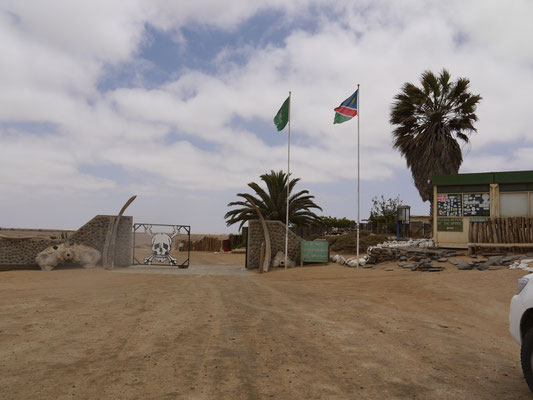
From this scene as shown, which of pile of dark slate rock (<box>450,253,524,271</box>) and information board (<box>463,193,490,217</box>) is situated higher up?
information board (<box>463,193,490,217</box>)

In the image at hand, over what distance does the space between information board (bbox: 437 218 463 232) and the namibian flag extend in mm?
6588

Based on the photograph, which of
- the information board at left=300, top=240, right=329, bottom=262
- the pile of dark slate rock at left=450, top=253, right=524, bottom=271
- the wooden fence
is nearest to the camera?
the pile of dark slate rock at left=450, top=253, right=524, bottom=271

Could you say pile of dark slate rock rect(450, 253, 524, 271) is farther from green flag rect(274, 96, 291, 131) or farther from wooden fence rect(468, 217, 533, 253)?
green flag rect(274, 96, 291, 131)

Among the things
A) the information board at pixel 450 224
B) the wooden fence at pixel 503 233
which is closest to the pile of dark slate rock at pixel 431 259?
the wooden fence at pixel 503 233

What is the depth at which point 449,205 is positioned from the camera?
18594mm

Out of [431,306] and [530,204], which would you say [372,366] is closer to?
[431,306]

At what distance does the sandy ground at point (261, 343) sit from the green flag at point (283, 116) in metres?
9.88

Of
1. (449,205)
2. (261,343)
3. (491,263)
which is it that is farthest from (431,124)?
(261,343)

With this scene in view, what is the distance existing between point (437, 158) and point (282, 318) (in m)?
20.8

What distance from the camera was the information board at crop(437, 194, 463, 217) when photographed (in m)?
18.4

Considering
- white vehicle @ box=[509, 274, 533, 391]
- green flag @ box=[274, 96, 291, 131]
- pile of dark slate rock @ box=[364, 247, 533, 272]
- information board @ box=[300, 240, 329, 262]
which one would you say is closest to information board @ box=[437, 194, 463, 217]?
pile of dark slate rock @ box=[364, 247, 533, 272]

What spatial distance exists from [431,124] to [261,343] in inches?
936

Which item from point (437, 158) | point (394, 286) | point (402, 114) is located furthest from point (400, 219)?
point (394, 286)

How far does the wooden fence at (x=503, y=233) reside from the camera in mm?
15430
